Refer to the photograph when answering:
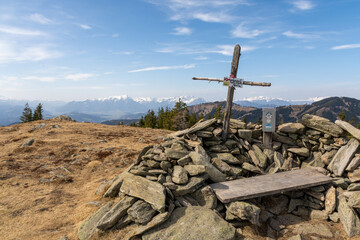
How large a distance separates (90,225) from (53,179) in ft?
26.9

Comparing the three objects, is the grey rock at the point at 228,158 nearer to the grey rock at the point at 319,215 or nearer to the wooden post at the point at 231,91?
the wooden post at the point at 231,91

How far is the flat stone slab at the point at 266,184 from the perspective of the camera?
9109 millimetres

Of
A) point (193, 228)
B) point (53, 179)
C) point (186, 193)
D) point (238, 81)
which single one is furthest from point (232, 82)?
point (53, 179)

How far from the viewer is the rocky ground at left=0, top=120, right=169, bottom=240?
9.26 m

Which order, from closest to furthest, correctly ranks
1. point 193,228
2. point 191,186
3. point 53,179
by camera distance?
1. point 193,228
2. point 191,186
3. point 53,179

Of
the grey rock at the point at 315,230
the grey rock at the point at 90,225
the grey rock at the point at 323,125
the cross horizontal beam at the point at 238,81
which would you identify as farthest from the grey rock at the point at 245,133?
the grey rock at the point at 90,225

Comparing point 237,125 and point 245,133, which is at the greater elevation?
point 237,125

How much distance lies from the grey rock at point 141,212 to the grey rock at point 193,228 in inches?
20.2

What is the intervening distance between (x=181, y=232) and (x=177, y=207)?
1.35 metres

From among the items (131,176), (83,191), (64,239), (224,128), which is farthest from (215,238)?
(83,191)

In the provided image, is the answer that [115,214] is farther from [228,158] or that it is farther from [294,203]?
[294,203]

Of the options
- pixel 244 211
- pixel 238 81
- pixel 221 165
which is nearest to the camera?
pixel 244 211

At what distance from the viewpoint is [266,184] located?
10172 mm

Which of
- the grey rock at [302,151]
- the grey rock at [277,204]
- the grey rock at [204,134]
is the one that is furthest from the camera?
the grey rock at [302,151]
